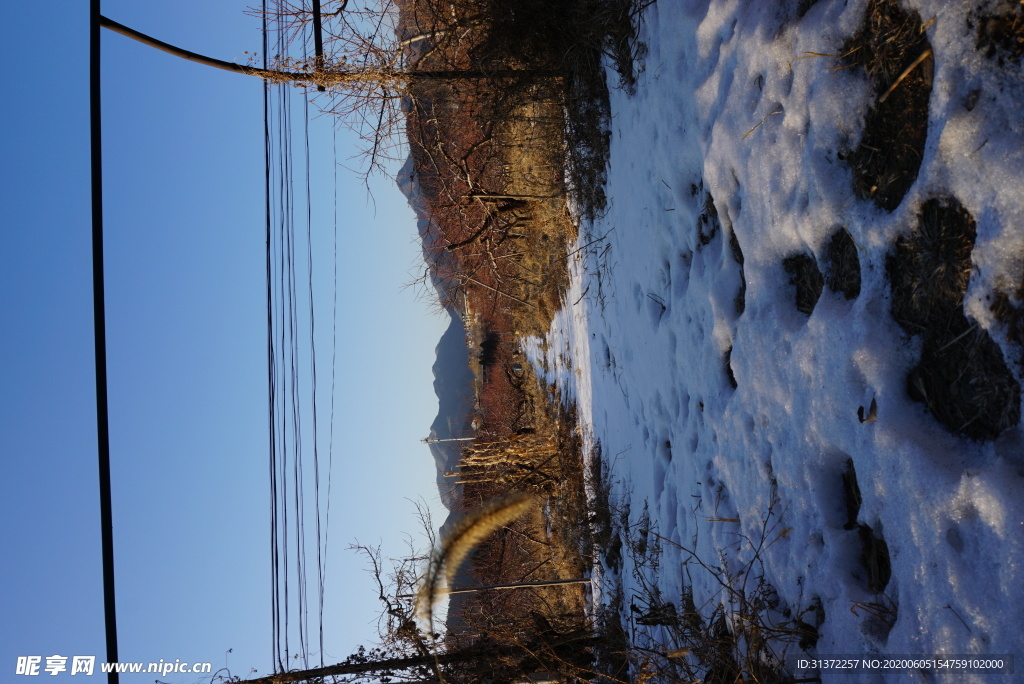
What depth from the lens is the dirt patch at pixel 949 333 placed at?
2.41 meters

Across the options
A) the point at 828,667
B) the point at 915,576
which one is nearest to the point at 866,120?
the point at 915,576

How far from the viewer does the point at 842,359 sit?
2965mm

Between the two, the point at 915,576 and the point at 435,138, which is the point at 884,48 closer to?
the point at 915,576

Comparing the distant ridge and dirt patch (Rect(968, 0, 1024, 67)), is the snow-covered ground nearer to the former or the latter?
dirt patch (Rect(968, 0, 1024, 67))

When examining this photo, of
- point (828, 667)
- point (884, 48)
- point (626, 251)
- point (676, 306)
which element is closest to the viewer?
point (884, 48)

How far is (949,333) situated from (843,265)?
682mm

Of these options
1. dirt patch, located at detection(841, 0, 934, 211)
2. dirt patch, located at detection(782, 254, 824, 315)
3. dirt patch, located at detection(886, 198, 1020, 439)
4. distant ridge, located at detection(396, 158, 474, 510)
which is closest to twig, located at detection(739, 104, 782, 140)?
dirt patch, located at detection(841, 0, 934, 211)

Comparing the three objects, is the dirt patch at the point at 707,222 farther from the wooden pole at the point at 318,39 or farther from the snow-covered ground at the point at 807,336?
the wooden pole at the point at 318,39

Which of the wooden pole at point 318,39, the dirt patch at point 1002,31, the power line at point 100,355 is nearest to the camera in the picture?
the dirt patch at point 1002,31

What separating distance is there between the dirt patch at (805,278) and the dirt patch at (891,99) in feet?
1.61

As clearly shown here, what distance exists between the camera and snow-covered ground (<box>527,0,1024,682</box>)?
2316mm

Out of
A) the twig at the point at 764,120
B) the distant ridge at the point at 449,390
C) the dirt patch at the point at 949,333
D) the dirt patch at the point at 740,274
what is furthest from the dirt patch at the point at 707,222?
the distant ridge at the point at 449,390

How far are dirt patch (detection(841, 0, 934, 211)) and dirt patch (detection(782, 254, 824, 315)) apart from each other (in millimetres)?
492

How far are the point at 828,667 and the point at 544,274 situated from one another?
6.81 metres
